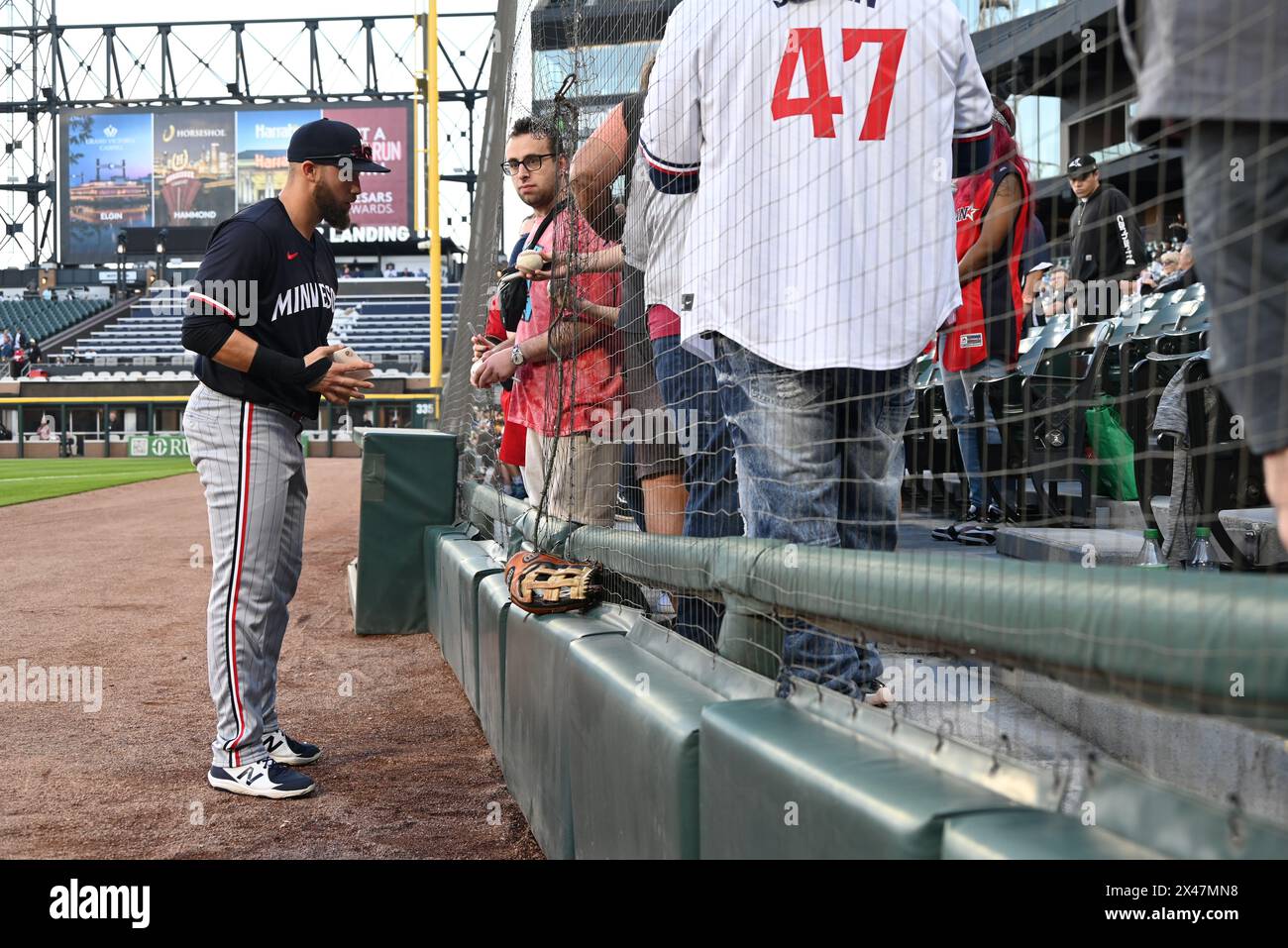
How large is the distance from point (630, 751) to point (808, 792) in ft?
1.82

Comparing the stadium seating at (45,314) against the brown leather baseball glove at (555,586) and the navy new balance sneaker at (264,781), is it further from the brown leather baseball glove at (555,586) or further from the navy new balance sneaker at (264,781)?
the brown leather baseball glove at (555,586)

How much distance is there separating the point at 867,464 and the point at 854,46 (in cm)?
73

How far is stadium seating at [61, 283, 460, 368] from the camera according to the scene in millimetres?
31953

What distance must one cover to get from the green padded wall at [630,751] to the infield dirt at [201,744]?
0.54 m

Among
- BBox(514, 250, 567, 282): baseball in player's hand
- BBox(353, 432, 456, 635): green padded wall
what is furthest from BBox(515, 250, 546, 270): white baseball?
BBox(353, 432, 456, 635): green padded wall

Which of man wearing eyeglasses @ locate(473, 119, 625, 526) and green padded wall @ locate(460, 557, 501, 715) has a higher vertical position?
man wearing eyeglasses @ locate(473, 119, 625, 526)

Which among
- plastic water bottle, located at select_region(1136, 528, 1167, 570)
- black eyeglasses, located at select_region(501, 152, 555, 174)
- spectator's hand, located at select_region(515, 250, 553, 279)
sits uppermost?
black eyeglasses, located at select_region(501, 152, 555, 174)

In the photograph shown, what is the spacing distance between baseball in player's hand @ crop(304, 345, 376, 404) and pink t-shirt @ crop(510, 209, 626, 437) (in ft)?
1.60

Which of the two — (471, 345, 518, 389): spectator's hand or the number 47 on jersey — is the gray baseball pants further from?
the number 47 on jersey

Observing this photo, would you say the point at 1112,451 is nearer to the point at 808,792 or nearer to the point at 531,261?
the point at 531,261

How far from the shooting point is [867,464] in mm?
2164

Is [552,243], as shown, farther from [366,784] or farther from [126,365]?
[126,365]

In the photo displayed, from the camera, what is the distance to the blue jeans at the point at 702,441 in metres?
2.44

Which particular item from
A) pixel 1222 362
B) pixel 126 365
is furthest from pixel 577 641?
pixel 126 365
